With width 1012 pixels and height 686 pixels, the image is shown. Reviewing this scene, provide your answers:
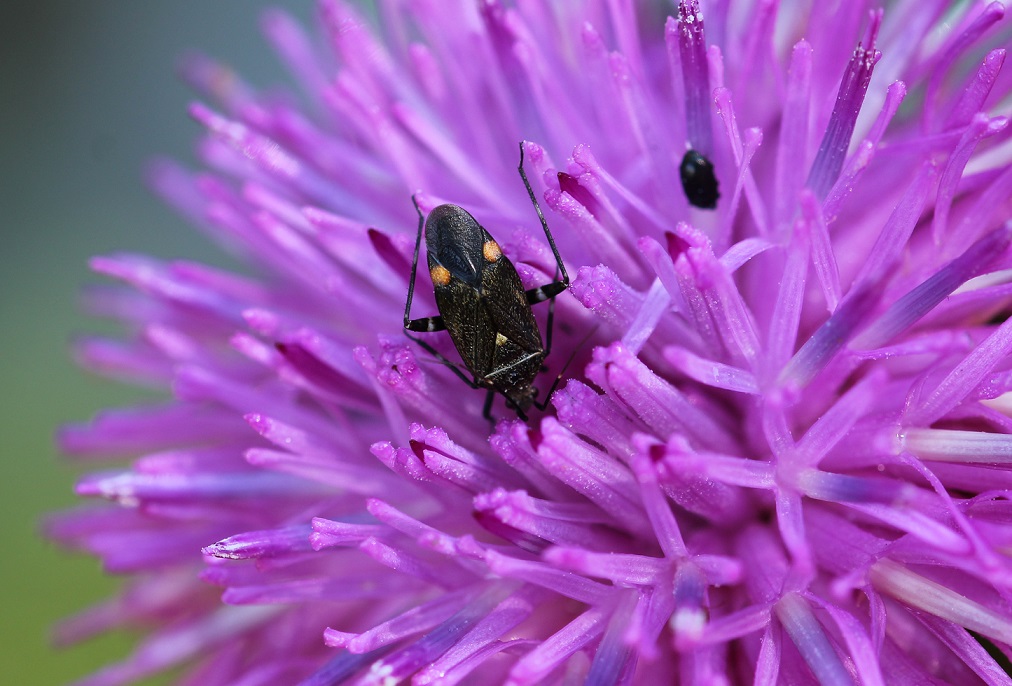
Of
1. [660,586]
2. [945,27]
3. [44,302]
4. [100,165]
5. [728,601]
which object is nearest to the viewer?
[660,586]

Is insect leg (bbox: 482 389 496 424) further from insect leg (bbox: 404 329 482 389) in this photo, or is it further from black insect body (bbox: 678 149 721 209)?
black insect body (bbox: 678 149 721 209)

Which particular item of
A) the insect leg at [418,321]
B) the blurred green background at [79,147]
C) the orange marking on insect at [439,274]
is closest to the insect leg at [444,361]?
the insect leg at [418,321]

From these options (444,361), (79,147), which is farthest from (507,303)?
(79,147)

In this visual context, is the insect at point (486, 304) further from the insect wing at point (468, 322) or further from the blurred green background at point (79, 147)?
the blurred green background at point (79, 147)

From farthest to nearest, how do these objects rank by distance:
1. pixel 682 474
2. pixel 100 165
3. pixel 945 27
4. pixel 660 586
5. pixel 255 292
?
pixel 100 165 → pixel 255 292 → pixel 945 27 → pixel 660 586 → pixel 682 474

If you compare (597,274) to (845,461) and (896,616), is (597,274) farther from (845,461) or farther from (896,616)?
(896,616)

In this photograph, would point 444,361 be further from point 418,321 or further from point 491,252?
point 491,252

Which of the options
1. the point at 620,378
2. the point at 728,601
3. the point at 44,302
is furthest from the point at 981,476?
the point at 44,302
